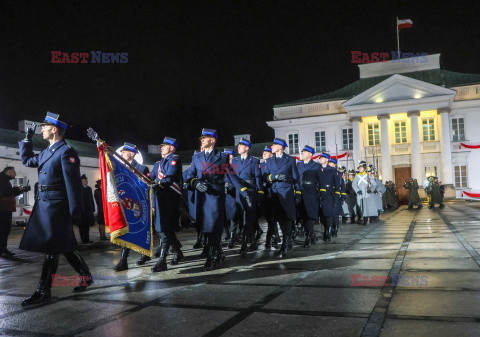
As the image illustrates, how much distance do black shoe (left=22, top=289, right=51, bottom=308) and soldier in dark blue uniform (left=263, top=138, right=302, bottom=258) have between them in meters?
4.11

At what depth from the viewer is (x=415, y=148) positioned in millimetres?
39938

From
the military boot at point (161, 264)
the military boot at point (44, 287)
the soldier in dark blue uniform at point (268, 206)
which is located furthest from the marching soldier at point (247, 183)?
the military boot at point (44, 287)

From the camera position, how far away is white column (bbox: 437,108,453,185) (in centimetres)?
3922

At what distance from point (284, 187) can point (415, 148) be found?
35248mm

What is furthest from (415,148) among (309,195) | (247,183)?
(247,183)

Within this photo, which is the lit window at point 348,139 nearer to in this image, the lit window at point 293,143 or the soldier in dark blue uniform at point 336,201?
the lit window at point 293,143

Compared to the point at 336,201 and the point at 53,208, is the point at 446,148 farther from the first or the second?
the point at 53,208

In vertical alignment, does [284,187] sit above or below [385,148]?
below

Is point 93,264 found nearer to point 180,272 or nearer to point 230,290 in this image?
point 180,272

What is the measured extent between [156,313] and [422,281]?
10.5ft

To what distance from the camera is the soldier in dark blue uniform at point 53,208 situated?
197 inches

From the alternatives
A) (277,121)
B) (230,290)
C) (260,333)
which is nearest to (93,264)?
(230,290)

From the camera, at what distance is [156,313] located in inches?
168

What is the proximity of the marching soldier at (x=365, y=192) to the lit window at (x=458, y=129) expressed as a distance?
29825 mm
